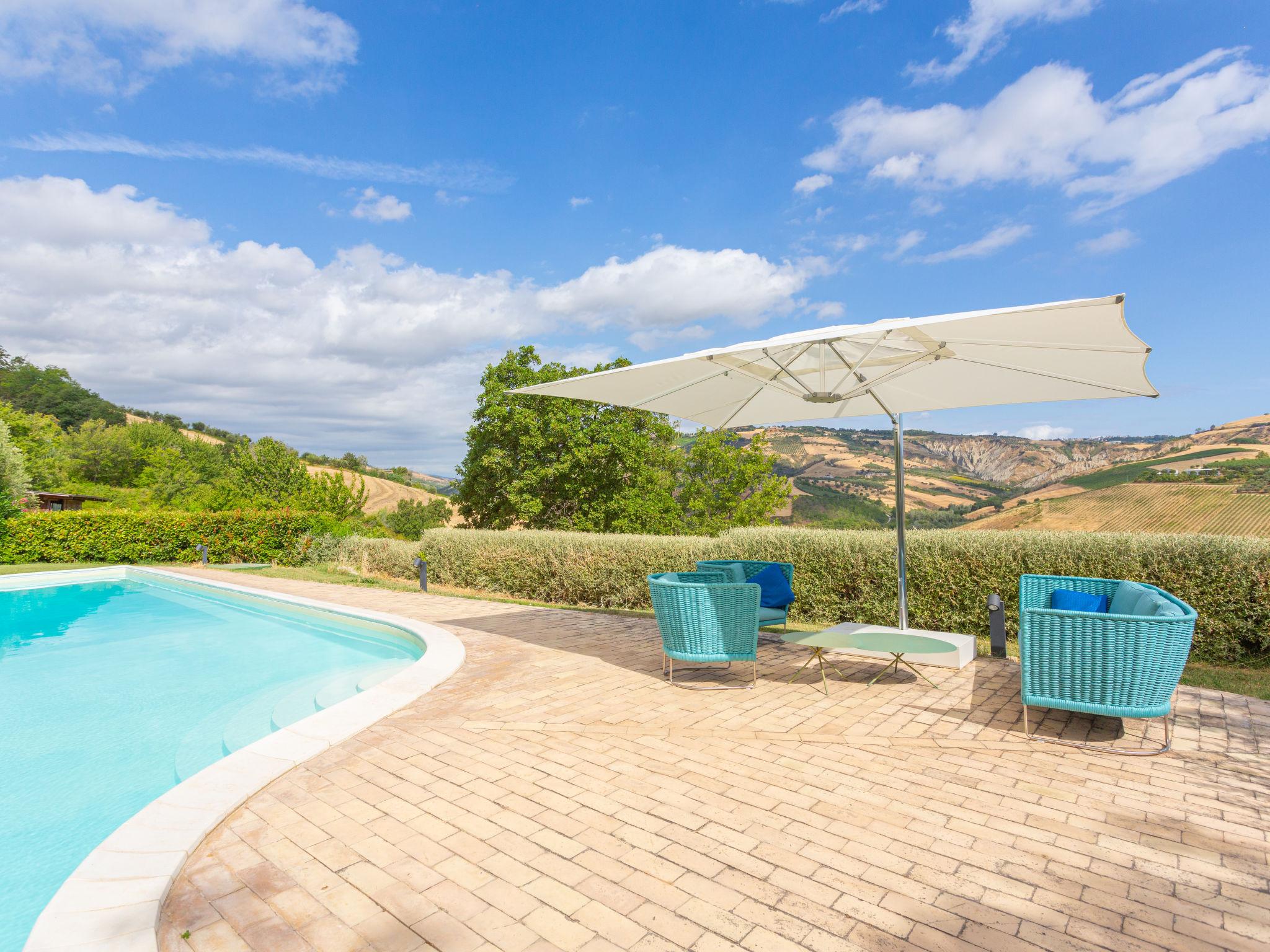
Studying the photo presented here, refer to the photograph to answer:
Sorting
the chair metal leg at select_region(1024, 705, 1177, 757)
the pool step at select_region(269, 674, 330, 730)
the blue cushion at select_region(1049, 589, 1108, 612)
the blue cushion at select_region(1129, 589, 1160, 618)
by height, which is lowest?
the pool step at select_region(269, 674, 330, 730)

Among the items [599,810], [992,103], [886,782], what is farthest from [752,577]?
[992,103]

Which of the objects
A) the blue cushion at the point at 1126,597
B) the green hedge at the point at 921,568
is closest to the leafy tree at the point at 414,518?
the green hedge at the point at 921,568

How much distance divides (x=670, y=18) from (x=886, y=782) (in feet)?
43.1

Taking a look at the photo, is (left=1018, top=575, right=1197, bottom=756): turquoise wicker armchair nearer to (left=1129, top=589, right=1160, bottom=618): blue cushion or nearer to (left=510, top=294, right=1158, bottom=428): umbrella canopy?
(left=1129, top=589, right=1160, bottom=618): blue cushion

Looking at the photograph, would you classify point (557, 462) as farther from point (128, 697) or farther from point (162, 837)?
point (162, 837)

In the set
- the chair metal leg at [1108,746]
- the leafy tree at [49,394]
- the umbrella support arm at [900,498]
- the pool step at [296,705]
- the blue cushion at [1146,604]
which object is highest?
the leafy tree at [49,394]

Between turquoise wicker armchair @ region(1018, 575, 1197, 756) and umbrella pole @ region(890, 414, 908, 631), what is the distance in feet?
5.52

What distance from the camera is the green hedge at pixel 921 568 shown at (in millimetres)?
6363

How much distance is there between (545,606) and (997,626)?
6.59 m

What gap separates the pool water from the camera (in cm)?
388

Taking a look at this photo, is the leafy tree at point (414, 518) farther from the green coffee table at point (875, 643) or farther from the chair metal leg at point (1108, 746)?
the chair metal leg at point (1108, 746)

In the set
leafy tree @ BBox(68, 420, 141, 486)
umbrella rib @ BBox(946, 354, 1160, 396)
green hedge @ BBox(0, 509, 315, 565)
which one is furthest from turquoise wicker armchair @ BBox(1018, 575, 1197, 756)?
leafy tree @ BBox(68, 420, 141, 486)

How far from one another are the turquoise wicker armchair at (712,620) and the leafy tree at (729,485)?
16.2 metres

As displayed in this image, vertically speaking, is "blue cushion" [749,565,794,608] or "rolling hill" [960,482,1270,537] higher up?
"rolling hill" [960,482,1270,537]
